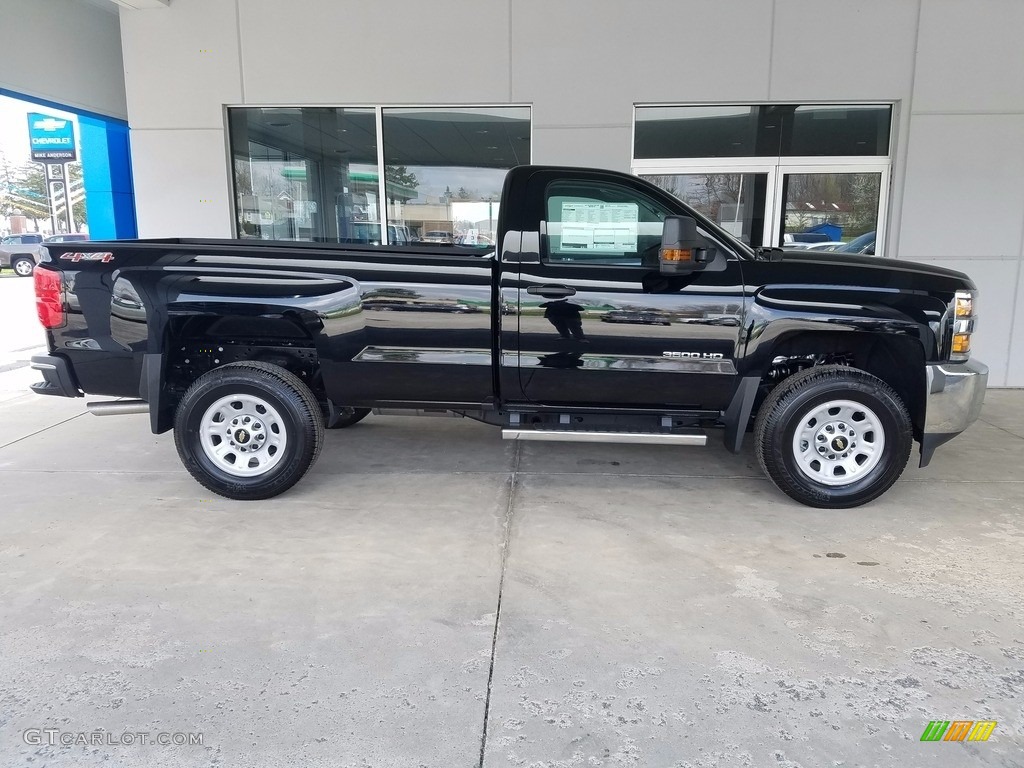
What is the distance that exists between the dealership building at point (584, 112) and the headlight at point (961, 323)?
3956 millimetres

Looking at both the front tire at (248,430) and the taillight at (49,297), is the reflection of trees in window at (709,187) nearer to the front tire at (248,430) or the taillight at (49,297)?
the front tire at (248,430)

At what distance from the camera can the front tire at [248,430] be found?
4.48 m

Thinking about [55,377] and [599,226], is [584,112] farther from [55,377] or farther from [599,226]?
[55,377]

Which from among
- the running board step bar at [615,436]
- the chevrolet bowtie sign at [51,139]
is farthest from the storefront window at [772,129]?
the chevrolet bowtie sign at [51,139]

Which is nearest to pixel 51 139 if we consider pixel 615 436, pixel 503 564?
pixel 615 436

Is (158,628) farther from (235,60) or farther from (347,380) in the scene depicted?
(235,60)

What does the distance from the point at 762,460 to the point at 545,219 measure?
6.80 ft

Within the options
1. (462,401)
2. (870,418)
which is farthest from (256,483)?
(870,418)

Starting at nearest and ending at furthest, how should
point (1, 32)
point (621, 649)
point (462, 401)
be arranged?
1. point (621, 649)
2. point (462, 401)
3. point (1, 32)

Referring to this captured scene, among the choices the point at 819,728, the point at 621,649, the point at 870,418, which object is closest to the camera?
the point at 819,728

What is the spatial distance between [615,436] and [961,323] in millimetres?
2221

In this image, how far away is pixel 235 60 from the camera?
8.16 meters

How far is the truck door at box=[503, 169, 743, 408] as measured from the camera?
14.5 ft

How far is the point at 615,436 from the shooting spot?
450cm
